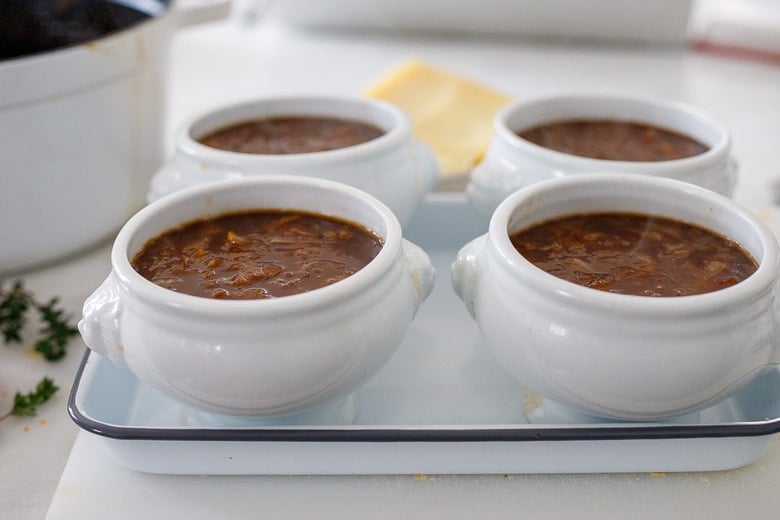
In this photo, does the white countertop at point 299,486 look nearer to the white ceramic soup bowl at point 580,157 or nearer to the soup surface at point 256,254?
the soup surface at point 256,254

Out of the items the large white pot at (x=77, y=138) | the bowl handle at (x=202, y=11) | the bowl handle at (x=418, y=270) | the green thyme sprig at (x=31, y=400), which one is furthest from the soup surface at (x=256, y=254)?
the bowl handle at (x=202, y=11)

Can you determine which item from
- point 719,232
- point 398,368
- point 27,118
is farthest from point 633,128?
point 27,118

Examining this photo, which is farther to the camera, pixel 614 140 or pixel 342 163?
pixel 614 140

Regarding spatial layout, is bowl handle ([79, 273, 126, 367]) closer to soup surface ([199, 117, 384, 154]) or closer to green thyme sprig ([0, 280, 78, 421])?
green thyme sprig ([0, 280, 78, 421])

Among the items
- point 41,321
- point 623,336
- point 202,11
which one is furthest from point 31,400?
point 202,11

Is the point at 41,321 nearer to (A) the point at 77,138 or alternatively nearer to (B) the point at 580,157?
(A) the point at 77,138
